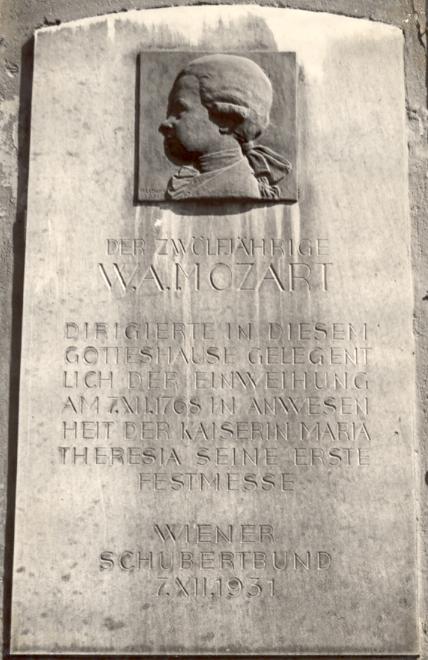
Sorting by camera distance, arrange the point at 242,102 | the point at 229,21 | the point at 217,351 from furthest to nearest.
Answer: the point at 229,21 < the point at 242,102 < the point at 217,351

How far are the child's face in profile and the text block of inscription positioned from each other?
0.5 inches

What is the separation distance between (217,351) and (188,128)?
48.1 inches

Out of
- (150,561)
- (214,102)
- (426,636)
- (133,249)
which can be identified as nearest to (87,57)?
(214,102)

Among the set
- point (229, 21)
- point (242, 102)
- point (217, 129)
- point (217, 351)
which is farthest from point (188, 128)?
point (217, 351)

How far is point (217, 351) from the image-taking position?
536cm

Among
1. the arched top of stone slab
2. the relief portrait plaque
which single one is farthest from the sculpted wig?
the arched top of stone slab

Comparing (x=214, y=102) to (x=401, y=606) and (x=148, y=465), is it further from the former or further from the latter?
(x=401, y=606)

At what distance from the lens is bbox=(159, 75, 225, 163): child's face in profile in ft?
18.2

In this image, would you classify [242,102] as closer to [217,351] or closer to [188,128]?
[188,128]

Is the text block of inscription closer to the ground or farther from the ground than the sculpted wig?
closer to the ground

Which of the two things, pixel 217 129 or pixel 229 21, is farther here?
pixel 229 21

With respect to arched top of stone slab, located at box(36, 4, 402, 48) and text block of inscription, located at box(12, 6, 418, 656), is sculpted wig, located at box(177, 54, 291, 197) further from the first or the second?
arched top of stone slab, located at box(36, 4, 402, 48)

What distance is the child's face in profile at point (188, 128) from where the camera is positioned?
5555mm

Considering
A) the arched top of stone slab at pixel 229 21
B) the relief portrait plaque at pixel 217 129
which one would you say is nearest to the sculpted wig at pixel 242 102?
the relief portrait plaque at pixel 217 129
